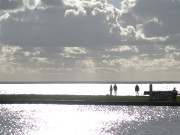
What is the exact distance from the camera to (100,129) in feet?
114

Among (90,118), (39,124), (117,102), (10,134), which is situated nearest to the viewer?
(10,134)

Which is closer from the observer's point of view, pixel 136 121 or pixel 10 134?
pixel 10 134

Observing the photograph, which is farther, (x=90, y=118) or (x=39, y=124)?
(x=90, y=118)

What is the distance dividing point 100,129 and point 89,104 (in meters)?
15.4

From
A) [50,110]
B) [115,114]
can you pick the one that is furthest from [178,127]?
[50,110]

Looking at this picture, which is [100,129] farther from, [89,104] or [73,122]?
[89,104]

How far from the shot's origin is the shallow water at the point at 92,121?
110ft

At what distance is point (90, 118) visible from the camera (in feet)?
139

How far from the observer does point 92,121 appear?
40156 millimetres

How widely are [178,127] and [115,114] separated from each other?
11.1 meters

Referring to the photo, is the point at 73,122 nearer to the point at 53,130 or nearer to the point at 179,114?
the point at 53,130

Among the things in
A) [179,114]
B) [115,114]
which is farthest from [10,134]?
[179,114]

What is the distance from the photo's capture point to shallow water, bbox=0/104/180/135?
110ft

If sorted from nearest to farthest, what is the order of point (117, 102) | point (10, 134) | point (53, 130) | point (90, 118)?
point (10, 134) → point (53, 130) → point (90, 118) → point (117, 102)
